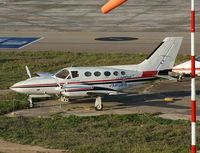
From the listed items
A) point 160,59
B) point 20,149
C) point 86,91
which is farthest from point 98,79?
point 20,149

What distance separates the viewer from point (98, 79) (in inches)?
1056

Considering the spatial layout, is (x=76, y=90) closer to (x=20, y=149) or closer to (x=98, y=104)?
(x=98, y=104)

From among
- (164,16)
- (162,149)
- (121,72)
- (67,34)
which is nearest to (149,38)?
(67,34)

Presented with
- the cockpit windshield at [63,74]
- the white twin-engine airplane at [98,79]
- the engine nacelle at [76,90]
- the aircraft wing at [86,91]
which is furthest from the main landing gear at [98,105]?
the cockpit windshield at [63,74]

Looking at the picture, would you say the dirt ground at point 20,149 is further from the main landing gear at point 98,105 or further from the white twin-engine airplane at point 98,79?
the main landing gear at point 98,105

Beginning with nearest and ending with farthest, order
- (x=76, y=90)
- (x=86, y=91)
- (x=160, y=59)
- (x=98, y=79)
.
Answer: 1. (x=76, y=90)
2. (x=86, y=91)
3. (x=98, y=79)
4. (x=160, y=59)

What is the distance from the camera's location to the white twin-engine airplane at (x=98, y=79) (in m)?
25.6

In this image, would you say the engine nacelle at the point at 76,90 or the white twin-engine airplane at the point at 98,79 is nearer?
the engine nacelle at the point at 76,90

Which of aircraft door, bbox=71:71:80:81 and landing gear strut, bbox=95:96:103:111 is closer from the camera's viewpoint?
landing gear strut, bbox=95:96:103:111

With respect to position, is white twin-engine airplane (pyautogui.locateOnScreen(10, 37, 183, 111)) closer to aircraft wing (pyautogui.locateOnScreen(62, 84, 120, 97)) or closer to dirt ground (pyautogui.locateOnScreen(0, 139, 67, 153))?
aircraft wing (pyautogui.locateOnScreen(62, 84, 120, 97))

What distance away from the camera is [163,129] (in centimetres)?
2178

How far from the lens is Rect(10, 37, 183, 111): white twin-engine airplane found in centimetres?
2556

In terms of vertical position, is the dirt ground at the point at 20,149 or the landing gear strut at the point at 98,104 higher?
the landing gear strut at the point at 98,104

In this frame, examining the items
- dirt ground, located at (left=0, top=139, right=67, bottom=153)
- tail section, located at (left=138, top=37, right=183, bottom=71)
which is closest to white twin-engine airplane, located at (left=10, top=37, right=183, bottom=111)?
tail section, located at (left=138, top=37, right=183, bottom=71)
